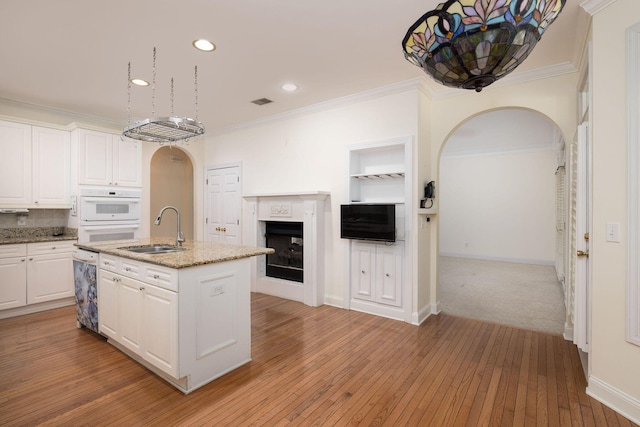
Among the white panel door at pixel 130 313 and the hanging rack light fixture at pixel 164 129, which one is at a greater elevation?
the hanging rack light fixture at pixel 164 129

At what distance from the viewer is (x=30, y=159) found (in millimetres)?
4148

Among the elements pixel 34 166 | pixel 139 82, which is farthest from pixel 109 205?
pixel 139 82

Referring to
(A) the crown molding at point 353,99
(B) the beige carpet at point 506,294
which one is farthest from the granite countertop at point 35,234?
(B) the beige carpet at point 506,294

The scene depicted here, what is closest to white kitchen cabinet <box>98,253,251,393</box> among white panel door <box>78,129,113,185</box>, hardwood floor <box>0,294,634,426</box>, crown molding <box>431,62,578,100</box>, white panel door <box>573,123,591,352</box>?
hardwood floor <box>0,294,634,426</box>

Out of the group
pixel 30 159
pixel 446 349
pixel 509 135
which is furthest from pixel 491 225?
pixel 30 159

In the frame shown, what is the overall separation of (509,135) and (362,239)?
15.1 ft

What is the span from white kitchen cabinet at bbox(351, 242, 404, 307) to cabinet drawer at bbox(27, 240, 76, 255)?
3.87 m

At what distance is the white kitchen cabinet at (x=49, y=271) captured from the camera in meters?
3.97

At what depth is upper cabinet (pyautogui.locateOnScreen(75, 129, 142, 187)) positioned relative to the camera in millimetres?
4418

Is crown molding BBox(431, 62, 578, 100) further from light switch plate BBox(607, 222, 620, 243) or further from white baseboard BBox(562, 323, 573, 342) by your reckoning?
white baseboard BBox(562, 323, 573, 342)

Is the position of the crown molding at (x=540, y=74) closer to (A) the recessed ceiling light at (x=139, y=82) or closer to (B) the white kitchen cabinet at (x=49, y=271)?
(A) the recessed ceiling light at (x=139, y=82)

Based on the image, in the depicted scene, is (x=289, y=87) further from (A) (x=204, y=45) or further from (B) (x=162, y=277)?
(B) (x=162, y=277)

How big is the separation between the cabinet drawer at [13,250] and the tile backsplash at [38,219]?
2.11 ft

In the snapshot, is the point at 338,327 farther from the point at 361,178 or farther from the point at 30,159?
the point at 30,159
